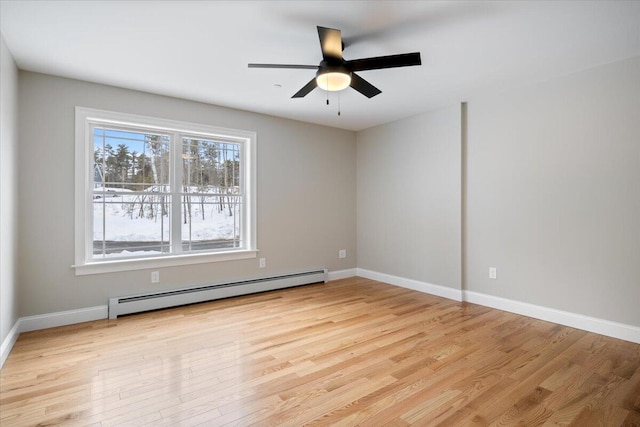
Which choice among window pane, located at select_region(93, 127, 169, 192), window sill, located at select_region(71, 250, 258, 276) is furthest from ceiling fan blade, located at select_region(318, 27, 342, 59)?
window sill, located at select_region(71, 250, 258, 276)

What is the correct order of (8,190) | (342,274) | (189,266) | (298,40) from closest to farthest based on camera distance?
(298,40) < (8,190) < (189,266) < (342,274)

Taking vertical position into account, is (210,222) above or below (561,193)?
below

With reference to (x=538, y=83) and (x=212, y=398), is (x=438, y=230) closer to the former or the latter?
(x=538, y=83)

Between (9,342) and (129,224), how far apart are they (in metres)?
1.47

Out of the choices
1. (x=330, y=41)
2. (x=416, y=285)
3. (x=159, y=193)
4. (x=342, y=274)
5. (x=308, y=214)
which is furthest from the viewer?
(x=342, y=274)

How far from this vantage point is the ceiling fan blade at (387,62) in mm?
2260

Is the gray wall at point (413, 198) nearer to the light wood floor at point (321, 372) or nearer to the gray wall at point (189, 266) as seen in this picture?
the gray wall at point (189, 266)

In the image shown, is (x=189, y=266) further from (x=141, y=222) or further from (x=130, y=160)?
(x=130, y=160)

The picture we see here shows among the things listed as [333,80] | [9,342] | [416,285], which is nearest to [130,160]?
[9,342]

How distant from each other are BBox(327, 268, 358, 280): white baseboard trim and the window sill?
140 cm

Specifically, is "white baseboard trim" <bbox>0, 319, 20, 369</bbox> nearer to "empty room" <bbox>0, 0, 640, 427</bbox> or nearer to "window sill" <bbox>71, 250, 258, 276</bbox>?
"empty room" <bbox>0, 0, 640, 427</bbox>

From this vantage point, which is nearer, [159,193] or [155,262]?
[155,262]

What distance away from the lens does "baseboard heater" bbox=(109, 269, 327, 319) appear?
357 centimetres

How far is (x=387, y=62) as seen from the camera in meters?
2.36
